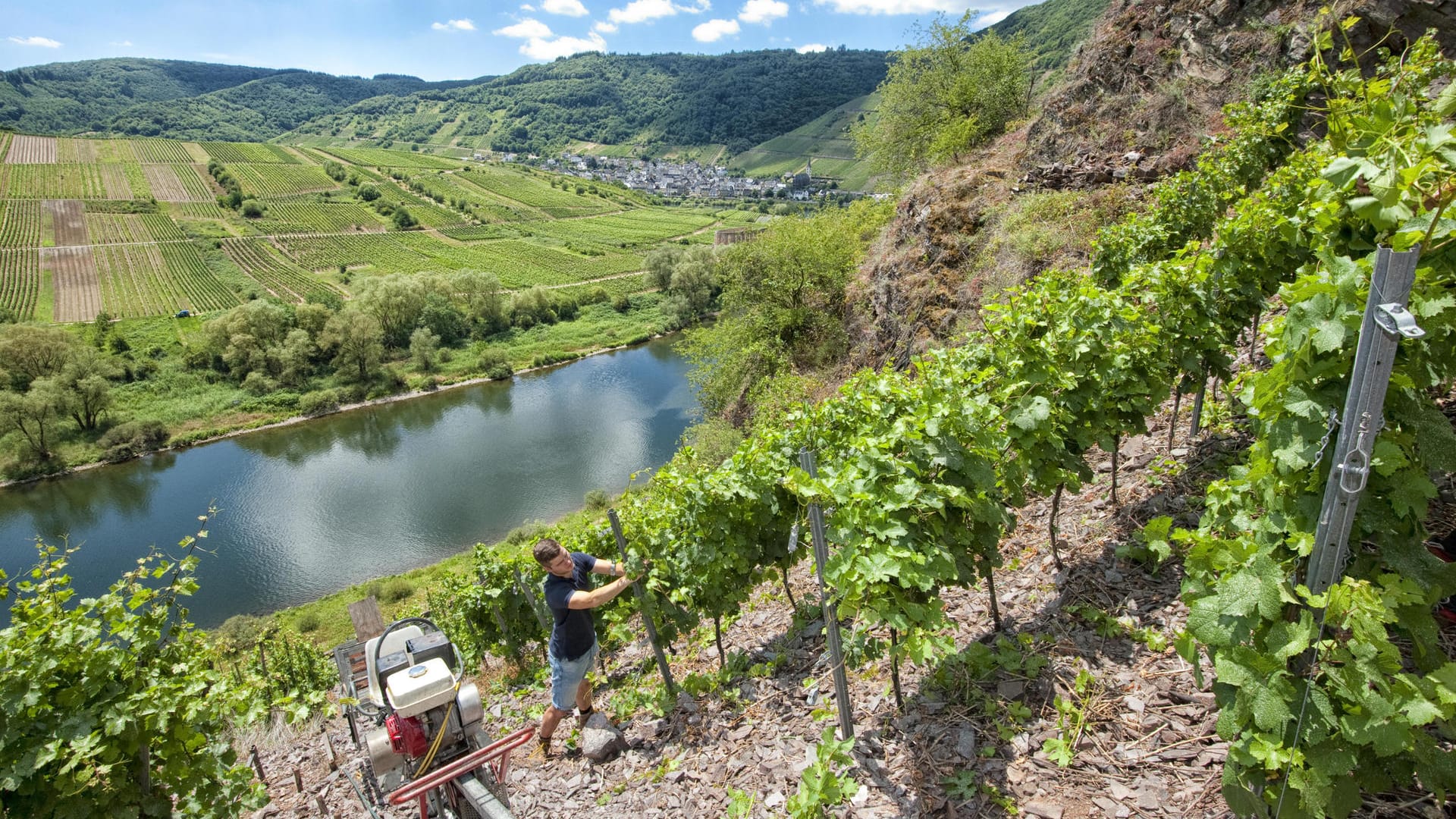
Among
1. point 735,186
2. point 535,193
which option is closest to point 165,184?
point 535,193

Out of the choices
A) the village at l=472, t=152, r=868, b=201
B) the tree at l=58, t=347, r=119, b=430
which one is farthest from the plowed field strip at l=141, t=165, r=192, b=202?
the village at l=472, t=152, r=868, b=201

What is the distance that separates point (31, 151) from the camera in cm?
10375

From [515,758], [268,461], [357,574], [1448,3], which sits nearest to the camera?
[515,758]

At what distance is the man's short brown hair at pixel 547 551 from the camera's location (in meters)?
5.17

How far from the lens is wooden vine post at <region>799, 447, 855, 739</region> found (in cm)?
409

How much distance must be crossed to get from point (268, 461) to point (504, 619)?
4218 cm

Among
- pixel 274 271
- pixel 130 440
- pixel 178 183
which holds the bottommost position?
pixel 130 440

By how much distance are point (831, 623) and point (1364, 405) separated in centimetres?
281

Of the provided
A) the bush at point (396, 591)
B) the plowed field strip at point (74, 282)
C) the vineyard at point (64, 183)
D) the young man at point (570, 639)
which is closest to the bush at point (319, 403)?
the bush at point (396, 591)

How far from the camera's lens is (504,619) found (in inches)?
393

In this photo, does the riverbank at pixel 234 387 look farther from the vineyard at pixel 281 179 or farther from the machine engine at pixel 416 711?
the vineyard at pixel 281 179

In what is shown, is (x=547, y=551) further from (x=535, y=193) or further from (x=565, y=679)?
(x=535, y=193)

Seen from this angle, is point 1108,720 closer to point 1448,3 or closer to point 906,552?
point 906,552

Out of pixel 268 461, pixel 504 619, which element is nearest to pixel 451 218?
pixel 268 461
